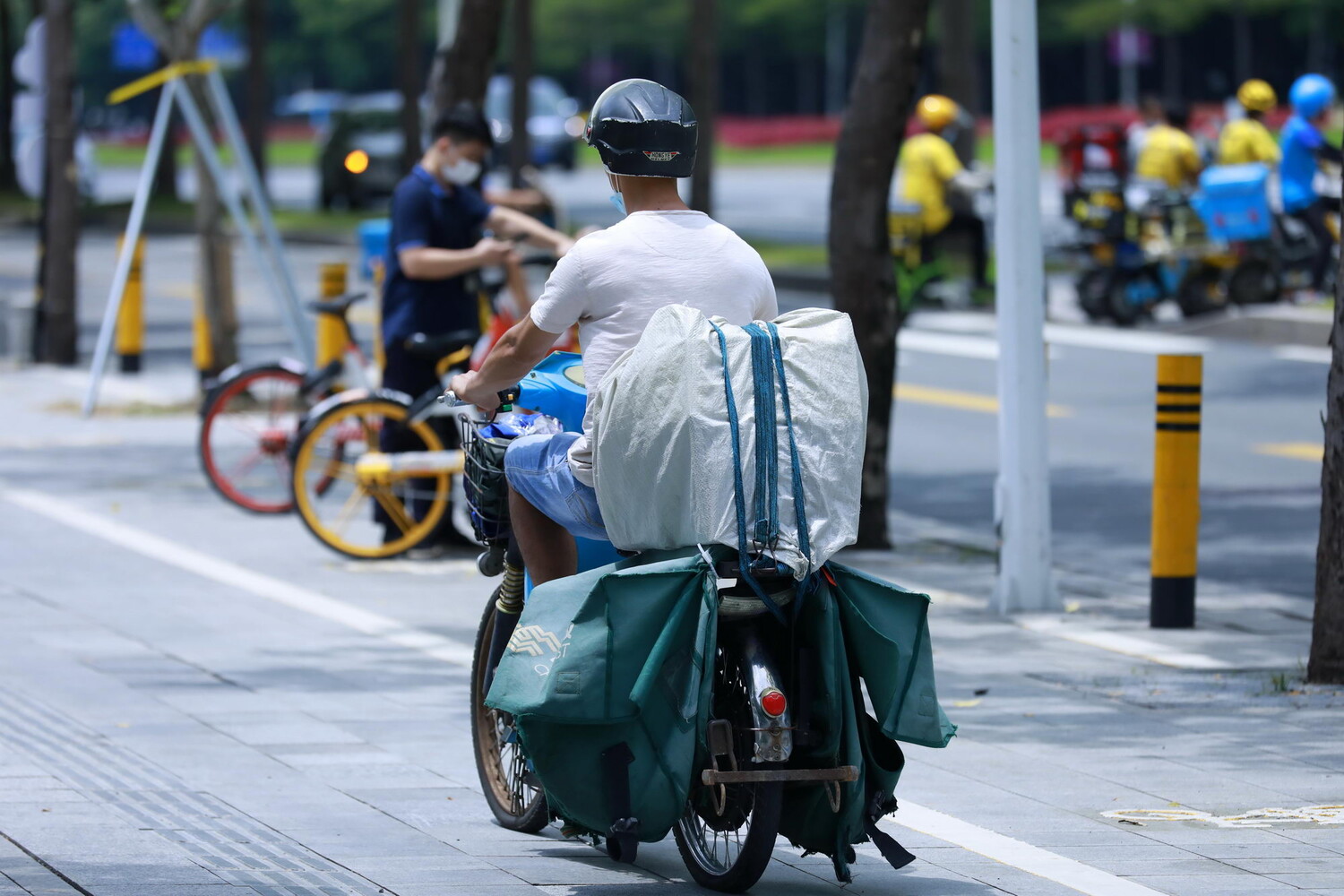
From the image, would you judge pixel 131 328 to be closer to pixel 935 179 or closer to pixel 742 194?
pixel 935 179

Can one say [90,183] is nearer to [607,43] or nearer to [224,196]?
[224,196]

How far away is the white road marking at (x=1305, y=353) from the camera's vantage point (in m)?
18.2

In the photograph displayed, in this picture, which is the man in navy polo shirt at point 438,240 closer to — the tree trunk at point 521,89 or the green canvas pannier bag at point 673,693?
the green canvas pannier bag at point 673,693

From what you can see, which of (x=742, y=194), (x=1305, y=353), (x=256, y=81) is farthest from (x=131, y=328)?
(x=742, y=194)

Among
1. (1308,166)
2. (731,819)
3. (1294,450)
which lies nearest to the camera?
(731,819)

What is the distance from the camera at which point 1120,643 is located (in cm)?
843

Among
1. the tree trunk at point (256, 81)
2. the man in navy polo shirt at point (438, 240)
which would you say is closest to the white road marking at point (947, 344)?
the man in navy polo shirt at point (438, 240)

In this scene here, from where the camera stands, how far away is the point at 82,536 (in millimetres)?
10812

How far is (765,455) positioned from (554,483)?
1.78 ft

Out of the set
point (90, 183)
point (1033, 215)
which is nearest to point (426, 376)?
point (1033, 215)

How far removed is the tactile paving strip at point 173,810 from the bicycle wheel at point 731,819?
0.69 metres

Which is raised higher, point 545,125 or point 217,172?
point 545,125

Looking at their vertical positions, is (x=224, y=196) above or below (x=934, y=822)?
above

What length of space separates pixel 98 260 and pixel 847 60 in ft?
140
